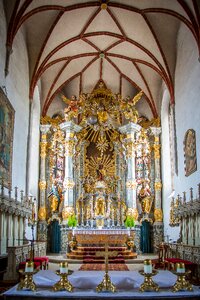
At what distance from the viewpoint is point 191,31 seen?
14000 mm

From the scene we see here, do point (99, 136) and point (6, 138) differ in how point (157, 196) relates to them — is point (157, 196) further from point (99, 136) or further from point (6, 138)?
point (6, 138)

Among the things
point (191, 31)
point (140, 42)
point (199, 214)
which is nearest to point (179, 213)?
point (199, 214)

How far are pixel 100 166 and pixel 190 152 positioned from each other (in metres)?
8.28

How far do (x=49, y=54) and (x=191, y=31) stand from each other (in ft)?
23.7

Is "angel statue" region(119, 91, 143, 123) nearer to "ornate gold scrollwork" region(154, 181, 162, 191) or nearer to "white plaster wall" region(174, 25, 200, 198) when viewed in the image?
"ornate gold scrollwork" region(154, 181, 162, 191)

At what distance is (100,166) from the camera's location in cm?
2206

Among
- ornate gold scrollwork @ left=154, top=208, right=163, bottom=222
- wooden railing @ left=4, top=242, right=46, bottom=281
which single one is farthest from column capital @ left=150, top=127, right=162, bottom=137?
wooden railing @ left=4, top=242, right=46, bottom=281

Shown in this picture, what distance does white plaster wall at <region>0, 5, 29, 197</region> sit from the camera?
44.9 ft

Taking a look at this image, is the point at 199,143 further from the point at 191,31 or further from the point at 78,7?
the point at 78,7

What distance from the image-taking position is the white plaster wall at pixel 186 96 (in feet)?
45.2

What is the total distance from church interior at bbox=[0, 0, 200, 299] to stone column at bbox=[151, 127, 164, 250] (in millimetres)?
57

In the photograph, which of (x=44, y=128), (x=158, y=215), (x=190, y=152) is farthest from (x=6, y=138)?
(x=158, y=215)

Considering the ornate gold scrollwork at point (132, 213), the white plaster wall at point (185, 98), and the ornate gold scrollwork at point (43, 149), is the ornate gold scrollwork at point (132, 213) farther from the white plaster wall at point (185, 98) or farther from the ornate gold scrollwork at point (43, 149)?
the ornate gold scrollwork at point (43, 149)

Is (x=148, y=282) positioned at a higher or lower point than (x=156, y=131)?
lower
